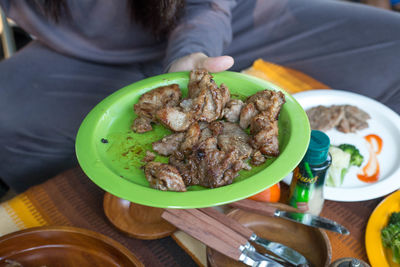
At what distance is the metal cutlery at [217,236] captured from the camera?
1.01 meters

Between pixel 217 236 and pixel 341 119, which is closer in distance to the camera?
pixel 217 236

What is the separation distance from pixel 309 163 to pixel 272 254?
1.11 ft

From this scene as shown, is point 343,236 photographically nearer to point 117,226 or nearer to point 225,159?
point 225,159

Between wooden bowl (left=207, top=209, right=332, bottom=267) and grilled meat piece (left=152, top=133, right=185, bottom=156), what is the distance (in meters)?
0.32

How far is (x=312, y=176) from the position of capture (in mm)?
1156

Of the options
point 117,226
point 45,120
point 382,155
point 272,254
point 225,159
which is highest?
point 225,159

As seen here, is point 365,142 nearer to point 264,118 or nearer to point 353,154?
point 353,154

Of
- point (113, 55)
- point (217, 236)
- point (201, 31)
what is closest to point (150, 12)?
point (201, 31)

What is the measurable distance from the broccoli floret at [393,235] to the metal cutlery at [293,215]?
0.16 metres

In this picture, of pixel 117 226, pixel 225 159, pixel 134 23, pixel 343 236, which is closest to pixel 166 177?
pixel 225 159

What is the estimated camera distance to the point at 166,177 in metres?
1.03

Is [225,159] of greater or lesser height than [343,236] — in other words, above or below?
above

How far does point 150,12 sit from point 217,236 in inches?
54.6

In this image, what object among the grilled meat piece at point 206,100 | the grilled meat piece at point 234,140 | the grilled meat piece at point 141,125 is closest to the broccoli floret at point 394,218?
the grilled meat piece at point 234,140
